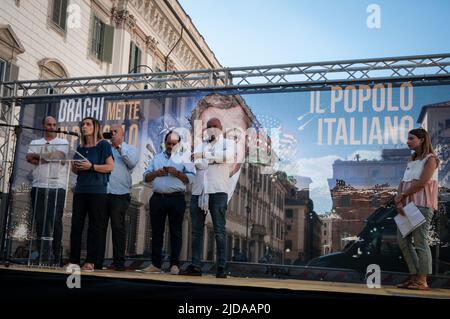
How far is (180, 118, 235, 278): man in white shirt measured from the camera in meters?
5.71

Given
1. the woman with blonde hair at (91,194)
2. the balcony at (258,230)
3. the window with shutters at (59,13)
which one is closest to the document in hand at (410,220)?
the balcony at (258,230)

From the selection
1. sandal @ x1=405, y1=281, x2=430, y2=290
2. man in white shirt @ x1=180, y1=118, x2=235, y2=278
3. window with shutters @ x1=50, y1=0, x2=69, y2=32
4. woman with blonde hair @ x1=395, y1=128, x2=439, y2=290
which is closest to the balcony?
man in white shirt @ x1=180, y1=118, x2=235, y2=278

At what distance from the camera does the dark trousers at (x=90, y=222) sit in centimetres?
562

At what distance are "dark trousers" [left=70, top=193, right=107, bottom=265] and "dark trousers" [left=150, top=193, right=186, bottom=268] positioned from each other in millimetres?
642

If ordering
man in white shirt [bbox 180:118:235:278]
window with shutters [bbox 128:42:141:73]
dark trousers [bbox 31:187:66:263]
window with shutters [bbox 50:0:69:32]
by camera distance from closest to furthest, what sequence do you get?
dark trousers [bbox 31:187:66:263] → man in white shirt [bbox 180:118:235:278] → window with shutters [bbox 50:0:69:32] → window with shutters [bbox 128:42:141:73]

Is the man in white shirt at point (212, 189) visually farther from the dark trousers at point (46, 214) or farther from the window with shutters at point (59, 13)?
the window with shutters at point (59, 13)

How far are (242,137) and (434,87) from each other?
2.36 m

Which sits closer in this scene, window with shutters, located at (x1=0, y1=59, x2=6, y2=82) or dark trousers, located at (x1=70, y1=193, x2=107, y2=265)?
dark trousers, located at (x1=70, y1=193, x2=107, y2=265)

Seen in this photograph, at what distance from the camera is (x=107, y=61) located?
1548cm

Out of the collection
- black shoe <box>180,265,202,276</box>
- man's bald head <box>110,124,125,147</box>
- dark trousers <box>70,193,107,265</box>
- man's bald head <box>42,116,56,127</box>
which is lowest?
black shoe <box>180,265,202,276</box>

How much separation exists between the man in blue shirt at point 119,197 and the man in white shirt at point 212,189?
2.74 ft

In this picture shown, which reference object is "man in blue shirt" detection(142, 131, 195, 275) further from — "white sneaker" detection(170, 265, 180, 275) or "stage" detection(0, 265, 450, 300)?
"stage" detection(0, 265, 450, 300)
